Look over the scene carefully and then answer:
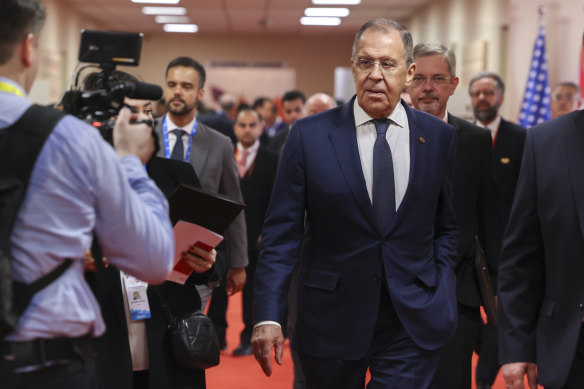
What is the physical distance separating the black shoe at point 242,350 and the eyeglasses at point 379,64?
367cm

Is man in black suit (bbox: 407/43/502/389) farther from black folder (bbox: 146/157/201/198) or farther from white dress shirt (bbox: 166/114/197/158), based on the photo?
white dress shirt (bbox: 166/114/197/158)

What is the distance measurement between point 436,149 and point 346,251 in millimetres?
499

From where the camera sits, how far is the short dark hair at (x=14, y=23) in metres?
1.63

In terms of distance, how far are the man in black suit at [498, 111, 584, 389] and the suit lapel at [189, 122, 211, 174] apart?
216 cm

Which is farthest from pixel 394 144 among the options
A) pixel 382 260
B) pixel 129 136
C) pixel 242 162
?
pixel 242 162

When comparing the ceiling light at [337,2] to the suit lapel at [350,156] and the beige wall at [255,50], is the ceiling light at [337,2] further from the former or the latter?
the suit lapel at [350,156]

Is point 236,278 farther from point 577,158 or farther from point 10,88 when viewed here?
point 10,88

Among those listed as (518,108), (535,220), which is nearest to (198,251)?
(535,220)

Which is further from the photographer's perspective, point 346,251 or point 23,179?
point 346,251

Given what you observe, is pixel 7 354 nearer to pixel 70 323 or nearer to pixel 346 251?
pixel 70 323

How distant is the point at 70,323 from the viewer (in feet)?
5.29

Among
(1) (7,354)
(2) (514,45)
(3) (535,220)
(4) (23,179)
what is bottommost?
(1) (7,354)

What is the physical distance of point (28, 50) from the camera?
5.47ft

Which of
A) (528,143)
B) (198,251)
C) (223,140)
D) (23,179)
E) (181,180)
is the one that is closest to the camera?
(23,179)
